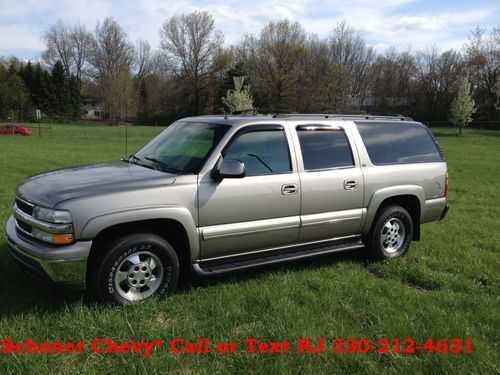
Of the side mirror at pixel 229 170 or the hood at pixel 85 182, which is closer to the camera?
the hood at pixel 85 182

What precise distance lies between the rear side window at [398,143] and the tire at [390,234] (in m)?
0.67

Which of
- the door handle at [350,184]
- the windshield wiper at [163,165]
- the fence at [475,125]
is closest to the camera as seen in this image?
the windshield wiper at [163,165]

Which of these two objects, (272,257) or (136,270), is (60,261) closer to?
(136,270)

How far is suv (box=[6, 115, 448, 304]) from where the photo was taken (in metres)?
3.82

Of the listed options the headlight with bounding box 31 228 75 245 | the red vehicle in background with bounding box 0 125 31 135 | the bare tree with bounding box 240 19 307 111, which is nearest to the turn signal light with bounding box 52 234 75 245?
the headlight with bounding box 31 228 75 245

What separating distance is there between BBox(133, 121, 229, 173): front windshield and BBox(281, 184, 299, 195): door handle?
0.85m

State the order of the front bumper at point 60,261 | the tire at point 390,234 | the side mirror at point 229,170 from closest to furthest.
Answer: the front bumper at point 60,261
the side mirror at point 229,170
the tire at point 390,234

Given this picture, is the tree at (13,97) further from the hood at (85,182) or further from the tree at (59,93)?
the hood at (85,182)

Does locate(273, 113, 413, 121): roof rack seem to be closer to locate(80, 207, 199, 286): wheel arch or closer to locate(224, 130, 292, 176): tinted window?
locate(224, 130, 292, 176): tinted window

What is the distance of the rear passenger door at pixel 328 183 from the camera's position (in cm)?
491

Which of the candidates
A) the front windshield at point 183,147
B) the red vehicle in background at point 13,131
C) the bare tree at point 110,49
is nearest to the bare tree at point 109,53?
the bare tree at point 110,49

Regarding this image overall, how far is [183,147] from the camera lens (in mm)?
4828

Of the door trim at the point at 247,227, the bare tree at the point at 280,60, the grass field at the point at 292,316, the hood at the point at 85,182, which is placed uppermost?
the bare tree at the point at 280,60

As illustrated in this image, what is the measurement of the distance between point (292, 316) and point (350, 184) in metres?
1.89
